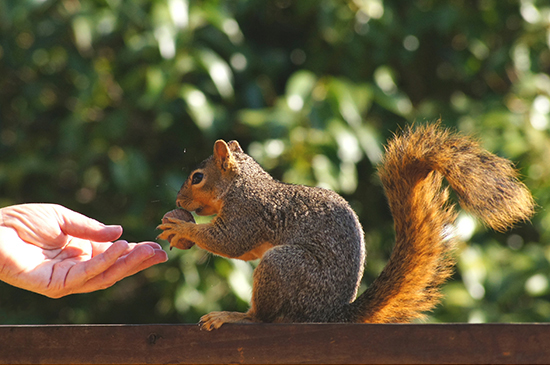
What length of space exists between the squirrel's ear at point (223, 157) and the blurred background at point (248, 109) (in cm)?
37

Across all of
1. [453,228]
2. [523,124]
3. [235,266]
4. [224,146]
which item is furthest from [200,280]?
[523,124]

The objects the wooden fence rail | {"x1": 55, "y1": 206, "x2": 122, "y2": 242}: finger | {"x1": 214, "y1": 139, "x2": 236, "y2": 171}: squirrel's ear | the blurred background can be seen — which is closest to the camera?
the wooden fence rail

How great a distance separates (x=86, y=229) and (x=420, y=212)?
0.55m

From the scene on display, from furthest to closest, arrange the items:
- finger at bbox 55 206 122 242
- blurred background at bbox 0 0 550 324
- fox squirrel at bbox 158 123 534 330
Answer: blurred background at bbox 0 0 550 324 < finger at bbox 55 206 122 242 < fox squirrel at bbox 158 123 534 330

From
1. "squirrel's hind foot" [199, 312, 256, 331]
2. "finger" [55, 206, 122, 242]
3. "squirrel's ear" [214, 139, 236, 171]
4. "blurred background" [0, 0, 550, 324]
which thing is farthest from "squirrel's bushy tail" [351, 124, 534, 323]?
"blurred background" [0, 0, 550, 324]

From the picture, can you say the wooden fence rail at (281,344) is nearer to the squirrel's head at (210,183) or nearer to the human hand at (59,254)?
the human hand at (59,254)

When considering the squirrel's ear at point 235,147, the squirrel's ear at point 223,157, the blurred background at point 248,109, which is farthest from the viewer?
the blurred background at point 248,109

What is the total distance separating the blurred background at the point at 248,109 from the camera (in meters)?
1.66

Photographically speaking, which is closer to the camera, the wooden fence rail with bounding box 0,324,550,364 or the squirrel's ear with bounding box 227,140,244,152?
the wooden fence rail with bounding box 0,324,550,364

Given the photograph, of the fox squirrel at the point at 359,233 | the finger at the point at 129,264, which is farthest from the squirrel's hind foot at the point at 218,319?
the finger at the point at 129,264

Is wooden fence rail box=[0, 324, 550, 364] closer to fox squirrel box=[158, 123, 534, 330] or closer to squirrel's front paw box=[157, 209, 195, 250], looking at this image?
fox squirrel box=[158, 123, 534, 330]

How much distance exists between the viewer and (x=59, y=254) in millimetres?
1126

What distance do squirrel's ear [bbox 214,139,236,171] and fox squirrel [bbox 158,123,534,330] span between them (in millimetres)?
78

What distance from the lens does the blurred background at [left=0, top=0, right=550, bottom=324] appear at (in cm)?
166
